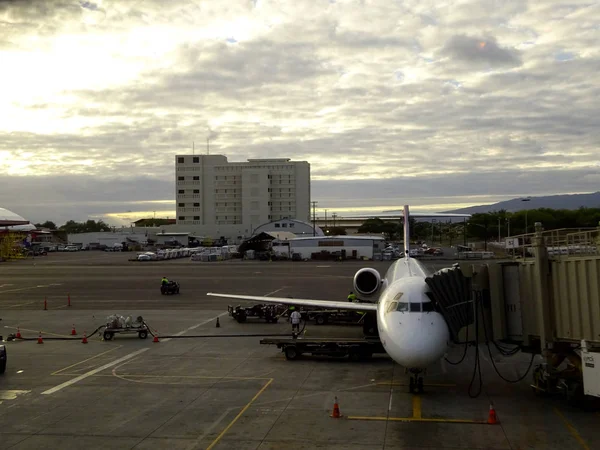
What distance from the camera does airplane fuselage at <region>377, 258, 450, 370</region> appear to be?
1446cm

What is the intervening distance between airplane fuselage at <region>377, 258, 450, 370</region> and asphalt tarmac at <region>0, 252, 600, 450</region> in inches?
56.8

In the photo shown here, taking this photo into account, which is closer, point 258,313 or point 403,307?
point 403,307

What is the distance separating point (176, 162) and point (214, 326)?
136 meters

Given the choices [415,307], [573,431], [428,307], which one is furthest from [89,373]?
[573,431]

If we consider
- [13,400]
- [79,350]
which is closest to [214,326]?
[79,350]

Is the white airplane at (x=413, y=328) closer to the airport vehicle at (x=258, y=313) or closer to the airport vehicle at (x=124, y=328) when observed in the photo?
the airport vehicle at (x=124, y=328)

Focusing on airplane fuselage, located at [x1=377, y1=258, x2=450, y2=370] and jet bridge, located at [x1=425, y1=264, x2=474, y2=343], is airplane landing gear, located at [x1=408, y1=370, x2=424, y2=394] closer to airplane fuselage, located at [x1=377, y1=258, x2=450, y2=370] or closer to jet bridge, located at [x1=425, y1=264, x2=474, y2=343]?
airplane fuselage, located at [x1=377, y1=258, x2=450, y2=370]

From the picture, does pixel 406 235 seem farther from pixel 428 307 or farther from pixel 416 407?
pixel 416 407

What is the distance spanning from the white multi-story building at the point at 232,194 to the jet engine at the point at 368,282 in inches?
5080

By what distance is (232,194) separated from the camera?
160125 millimetres

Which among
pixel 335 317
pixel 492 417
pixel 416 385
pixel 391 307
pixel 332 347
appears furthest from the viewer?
pixel 335 317

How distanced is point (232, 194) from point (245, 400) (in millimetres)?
146356

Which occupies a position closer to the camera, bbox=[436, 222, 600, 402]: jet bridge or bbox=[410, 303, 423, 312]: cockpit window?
bbox=[436, 222, 600, 402]: jet bridge

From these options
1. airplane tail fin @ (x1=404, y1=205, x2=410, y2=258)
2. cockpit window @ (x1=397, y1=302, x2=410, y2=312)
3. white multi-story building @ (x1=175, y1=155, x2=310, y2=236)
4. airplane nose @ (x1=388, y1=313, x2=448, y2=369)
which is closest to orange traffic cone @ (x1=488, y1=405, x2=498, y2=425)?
airplane nose @ (x1=388, y1=313, x2=448, y2=369)
